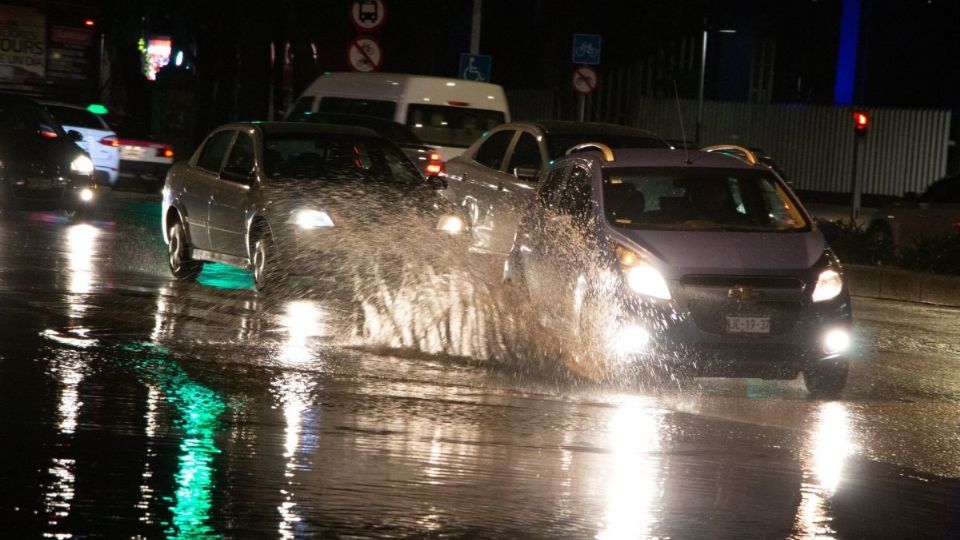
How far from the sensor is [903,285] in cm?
1762

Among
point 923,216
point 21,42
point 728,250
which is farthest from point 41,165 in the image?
point 728,250

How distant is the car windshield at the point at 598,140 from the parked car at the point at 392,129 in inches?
168

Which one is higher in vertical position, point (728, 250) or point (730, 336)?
point (728, 250)

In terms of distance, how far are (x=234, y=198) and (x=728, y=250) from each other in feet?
20.1

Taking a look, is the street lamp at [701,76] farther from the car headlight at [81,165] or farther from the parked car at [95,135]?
the car headlight at [81,165]

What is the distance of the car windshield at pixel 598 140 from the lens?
1606 centimetres

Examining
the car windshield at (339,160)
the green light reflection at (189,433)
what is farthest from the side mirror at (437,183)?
the green light reflection at (189,433)

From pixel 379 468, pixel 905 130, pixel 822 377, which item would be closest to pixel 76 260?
pixel 822 377

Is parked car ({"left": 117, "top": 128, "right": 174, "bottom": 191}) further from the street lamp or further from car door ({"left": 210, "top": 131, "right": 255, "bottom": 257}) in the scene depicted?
the street lamp

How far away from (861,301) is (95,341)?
871 centimetres

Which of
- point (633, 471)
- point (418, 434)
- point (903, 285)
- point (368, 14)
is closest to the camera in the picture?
point (633, 471)

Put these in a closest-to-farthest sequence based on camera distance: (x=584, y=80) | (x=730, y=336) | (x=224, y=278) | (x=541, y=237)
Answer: (x=730, y=336) → (x=541, y=237) → (x=224, y=278) → (x=584, y=80)

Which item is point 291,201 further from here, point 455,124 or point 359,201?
point 455,124

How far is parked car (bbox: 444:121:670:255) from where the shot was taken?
1575cm
